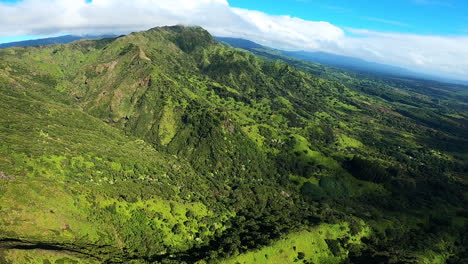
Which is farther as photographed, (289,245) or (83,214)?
(289,245)

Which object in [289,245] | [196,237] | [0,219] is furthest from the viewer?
[196,237]

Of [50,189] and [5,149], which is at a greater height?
[5,149]

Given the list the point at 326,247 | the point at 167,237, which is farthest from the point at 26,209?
the point at 326,247

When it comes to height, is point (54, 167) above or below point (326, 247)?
above

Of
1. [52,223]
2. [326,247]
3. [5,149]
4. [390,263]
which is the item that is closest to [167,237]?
[52,223]

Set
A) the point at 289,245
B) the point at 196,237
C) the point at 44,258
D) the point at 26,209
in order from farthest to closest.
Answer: the point at 196,237 < the point at 289,245 < the point at 26,209 < the point at 44,258

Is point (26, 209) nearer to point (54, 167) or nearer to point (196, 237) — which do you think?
point (54, 167)

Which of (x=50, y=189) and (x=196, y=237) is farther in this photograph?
(x=196, y=237)

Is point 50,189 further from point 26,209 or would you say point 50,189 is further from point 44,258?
point 44,258

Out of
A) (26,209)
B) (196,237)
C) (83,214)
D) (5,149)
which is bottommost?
(196,237)

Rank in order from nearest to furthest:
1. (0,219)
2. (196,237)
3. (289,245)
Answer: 1. (0,219)
2. (289,245)
3. (196,237)
